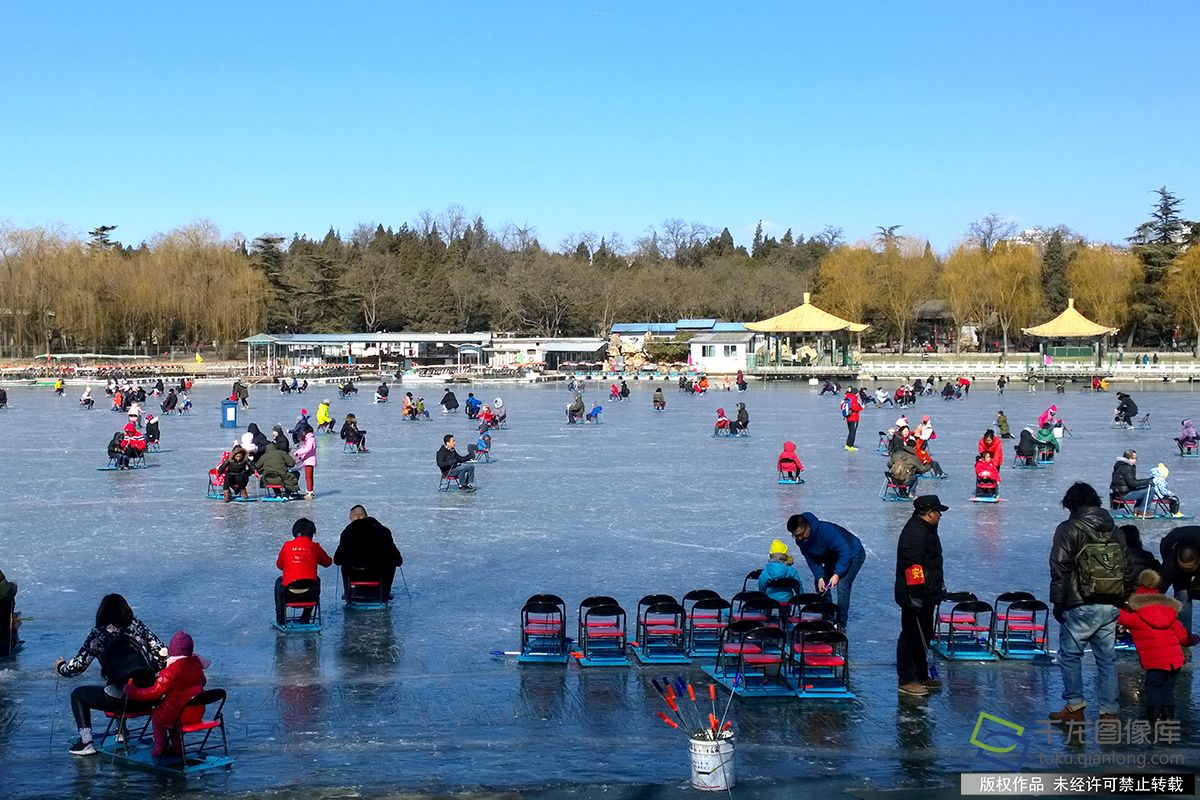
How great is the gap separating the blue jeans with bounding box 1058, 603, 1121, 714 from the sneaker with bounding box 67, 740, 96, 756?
661 centimetres

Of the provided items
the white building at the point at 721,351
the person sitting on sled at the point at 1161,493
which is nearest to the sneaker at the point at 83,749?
the person sitting on sled at the point at 1161,493

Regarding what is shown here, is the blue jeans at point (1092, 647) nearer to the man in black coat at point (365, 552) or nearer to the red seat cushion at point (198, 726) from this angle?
the red seat cushion at point (198, 726)

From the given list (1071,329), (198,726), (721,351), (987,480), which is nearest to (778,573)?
(198,726)

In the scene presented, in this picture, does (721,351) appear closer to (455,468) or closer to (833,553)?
(455,468)

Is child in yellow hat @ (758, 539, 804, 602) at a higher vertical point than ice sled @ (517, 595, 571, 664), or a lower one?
higher

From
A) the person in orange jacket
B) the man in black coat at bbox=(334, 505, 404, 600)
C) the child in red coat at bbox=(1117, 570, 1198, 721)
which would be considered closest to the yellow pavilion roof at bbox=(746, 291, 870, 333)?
the man in black coat at bbox=(334, 505, 404, 600)

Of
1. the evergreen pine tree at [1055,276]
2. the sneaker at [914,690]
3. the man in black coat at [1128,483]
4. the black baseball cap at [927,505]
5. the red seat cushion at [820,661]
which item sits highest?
the evergreen pine tree at [1055,276]

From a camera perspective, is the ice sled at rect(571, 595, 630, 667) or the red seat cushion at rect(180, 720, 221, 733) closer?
the red seat cushion at rect(180, 720, 221, 733)

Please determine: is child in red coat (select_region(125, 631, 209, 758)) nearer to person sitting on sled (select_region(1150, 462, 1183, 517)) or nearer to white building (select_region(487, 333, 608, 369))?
person sitting on sled (select_region(1150, 462, 1183, 517))

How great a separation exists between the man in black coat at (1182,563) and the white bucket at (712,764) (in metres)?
4.27

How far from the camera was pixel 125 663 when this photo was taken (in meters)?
7.80

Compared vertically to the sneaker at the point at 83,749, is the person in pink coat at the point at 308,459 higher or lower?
higher

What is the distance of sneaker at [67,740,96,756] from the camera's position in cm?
785

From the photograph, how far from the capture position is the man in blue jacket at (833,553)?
10.3 m
